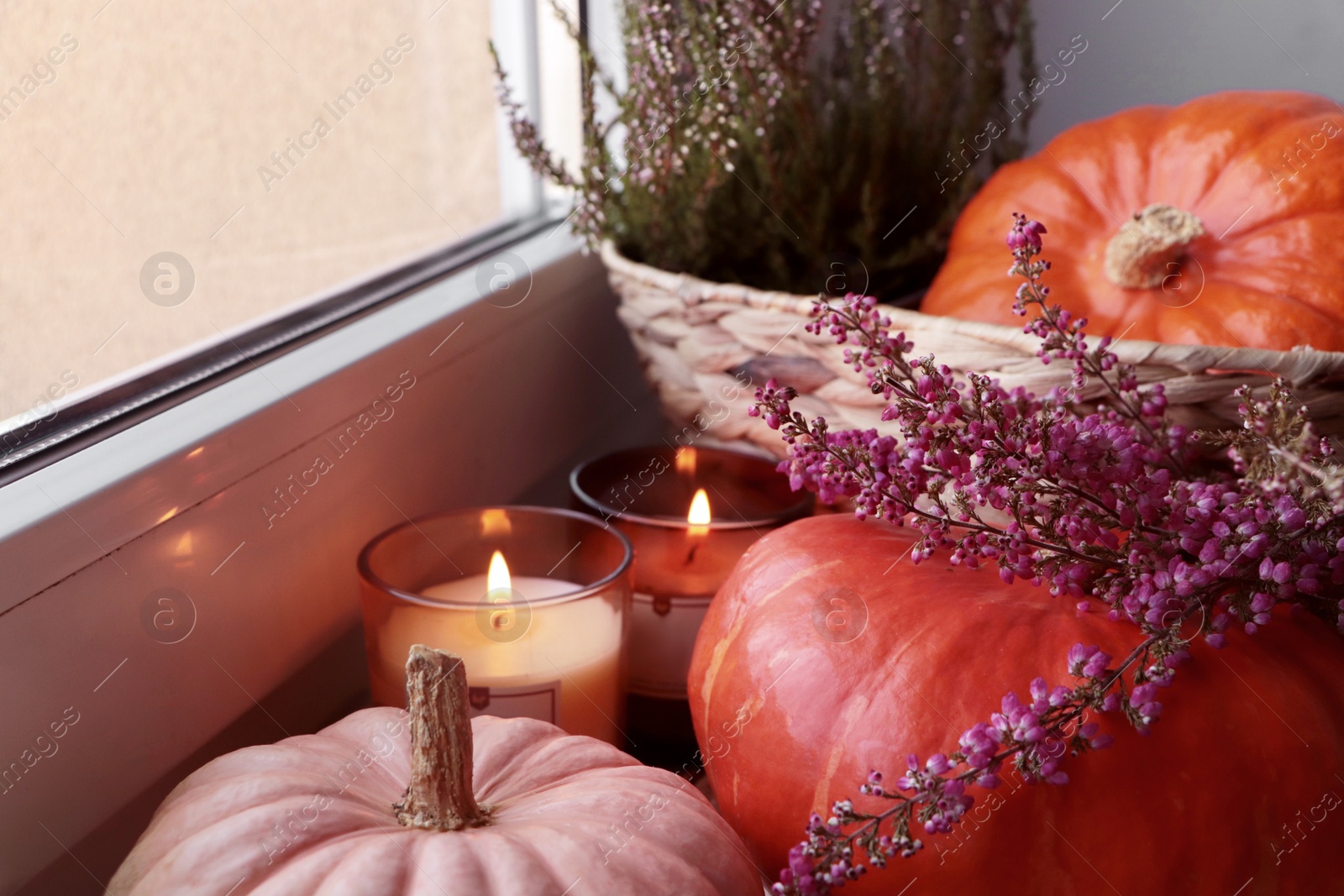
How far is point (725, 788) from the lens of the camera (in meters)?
0.60

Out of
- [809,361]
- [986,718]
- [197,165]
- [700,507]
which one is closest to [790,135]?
[809,361]

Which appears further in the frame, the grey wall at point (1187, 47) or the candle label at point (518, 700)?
the grey wall at point (1187, 47)

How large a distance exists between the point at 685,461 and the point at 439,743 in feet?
1.36

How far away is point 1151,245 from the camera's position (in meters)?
0.76

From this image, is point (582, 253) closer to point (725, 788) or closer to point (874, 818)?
point (725, 788)

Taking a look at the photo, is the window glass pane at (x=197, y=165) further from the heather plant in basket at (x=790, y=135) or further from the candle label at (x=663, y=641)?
the candle label at (x=663, y=641)

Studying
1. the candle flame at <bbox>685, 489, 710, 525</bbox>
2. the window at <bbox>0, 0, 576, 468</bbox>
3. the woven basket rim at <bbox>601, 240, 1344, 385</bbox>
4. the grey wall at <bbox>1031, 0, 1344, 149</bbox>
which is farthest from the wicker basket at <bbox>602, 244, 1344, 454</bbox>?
the grey wall at <bbox>1031, 0, 1344, 149</bbox>

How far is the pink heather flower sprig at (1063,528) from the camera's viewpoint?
466 millimetres

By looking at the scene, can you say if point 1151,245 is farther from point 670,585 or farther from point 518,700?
point 518,700

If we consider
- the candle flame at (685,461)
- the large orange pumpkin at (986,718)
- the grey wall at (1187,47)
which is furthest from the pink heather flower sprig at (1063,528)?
the grey wall at (1187,47)

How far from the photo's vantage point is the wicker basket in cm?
61

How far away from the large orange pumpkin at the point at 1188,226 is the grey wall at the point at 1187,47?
9.4 inches

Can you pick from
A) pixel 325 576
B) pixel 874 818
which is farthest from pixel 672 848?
pixel 325 576

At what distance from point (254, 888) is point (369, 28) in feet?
2.12
